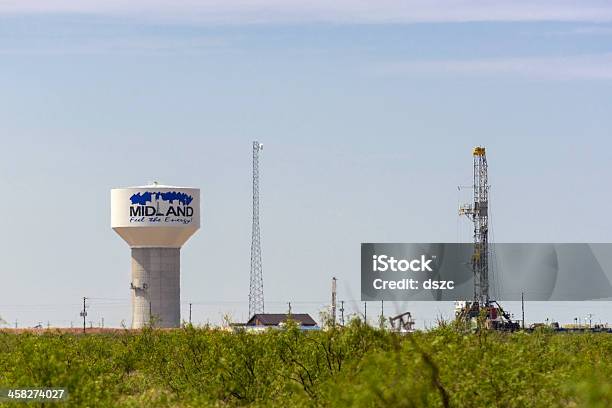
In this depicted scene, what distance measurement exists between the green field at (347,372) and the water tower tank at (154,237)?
98.9m

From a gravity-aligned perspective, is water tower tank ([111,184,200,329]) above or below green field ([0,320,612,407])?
above

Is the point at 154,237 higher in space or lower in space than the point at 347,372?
higher

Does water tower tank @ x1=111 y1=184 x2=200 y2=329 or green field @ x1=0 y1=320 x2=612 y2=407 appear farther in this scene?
water tower tank @ x1=111 y1=184 x2=200 y2=329

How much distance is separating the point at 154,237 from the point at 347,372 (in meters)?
135

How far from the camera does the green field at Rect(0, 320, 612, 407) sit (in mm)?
26703

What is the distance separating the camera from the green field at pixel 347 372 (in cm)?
2670

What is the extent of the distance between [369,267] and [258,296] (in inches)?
744

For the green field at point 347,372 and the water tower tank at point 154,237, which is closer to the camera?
the green field at point 347,372

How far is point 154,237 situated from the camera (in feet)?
542

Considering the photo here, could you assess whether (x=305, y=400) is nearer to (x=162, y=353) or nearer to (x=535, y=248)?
(x=162, y=353)

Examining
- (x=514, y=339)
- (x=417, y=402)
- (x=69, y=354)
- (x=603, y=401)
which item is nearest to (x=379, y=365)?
(x=417, y=402)

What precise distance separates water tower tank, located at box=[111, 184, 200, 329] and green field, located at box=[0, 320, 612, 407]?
98885mm

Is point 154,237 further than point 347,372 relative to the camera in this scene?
Yes

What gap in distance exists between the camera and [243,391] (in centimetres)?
5212
